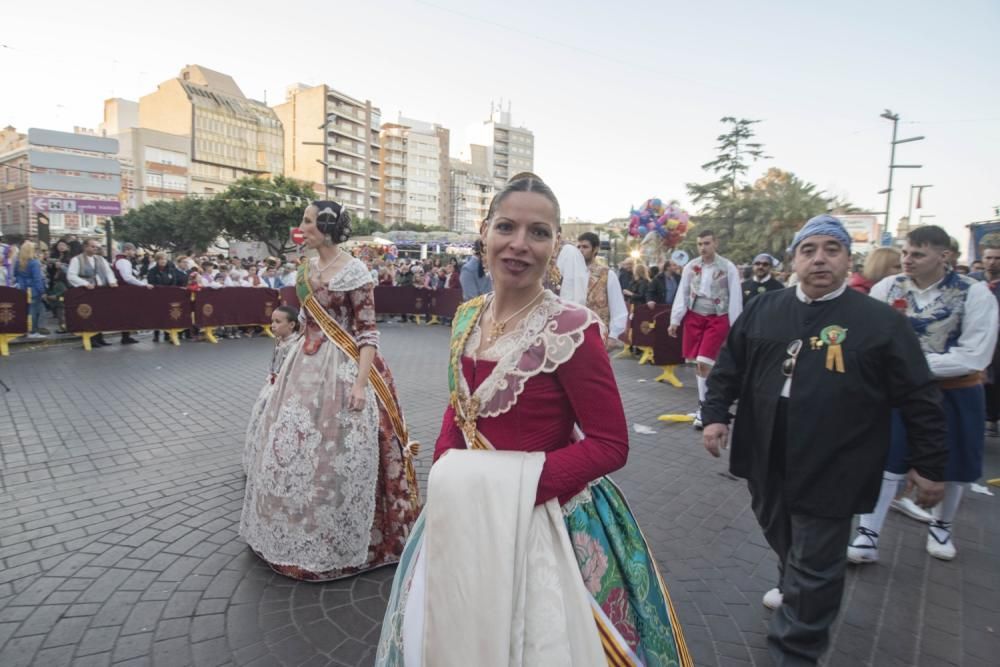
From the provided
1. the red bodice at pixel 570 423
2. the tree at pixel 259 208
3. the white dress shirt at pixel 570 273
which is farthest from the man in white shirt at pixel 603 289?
the tree at pixel 259 208

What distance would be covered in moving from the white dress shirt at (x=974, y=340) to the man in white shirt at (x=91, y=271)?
13.6 m

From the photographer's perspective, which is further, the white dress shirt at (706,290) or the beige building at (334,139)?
the beige building at (334,139)

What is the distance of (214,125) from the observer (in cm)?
7019

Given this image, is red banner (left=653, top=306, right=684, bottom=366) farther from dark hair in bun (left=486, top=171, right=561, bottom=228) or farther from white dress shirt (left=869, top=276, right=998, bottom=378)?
dark hair in bun (left=486, top=171, right=561, bottom=228)

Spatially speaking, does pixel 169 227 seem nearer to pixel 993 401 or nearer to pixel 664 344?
pixel 664 344

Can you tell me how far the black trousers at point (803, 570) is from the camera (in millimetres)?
2367

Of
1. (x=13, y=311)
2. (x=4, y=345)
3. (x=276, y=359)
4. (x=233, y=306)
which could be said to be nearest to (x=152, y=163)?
(x=233, y=306)

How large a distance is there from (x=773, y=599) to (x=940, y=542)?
1.64 m

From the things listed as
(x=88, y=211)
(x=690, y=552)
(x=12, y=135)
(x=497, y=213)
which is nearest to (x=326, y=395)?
(x=497, y=213)

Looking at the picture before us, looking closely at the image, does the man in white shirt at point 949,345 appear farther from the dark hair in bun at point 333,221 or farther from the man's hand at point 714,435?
the dark hair in bun at point 333,221

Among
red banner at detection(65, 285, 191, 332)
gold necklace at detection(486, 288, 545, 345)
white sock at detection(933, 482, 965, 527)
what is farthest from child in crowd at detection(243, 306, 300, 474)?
red banner at detection(65, 285, 191, 332)

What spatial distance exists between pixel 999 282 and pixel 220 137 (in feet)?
266

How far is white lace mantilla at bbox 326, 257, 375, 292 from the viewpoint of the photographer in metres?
3.47

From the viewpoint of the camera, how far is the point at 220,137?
232ft
